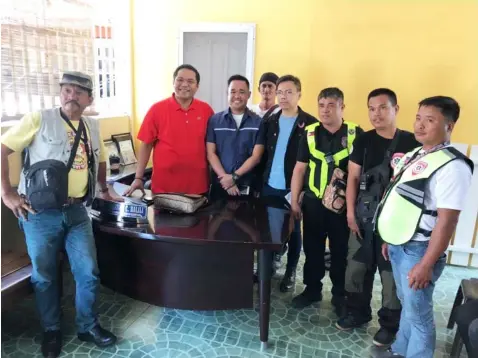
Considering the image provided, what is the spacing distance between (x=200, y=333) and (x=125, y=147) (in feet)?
6.42

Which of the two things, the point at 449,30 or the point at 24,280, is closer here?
the point at 24,280

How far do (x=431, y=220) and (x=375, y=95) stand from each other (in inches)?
28.7

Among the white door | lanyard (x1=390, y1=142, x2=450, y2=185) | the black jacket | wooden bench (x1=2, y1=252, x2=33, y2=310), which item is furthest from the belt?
the white door

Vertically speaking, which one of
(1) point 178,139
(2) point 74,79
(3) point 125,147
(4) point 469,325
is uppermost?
(2) point 74,79

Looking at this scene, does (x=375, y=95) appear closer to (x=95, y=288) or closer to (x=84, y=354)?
(x=95, y=288)

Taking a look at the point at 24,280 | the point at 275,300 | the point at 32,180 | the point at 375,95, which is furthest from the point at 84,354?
the point at 375,95

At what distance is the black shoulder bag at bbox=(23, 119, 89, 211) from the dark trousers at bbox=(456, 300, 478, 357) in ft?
6.25

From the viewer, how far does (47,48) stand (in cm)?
279

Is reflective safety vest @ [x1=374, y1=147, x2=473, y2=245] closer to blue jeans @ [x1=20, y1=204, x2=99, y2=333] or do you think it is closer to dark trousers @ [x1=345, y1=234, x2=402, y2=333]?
dark trousers @ [x1=345, y1=234, x2=402, y2=333]

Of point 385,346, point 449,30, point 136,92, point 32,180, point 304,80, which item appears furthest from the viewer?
point 136,92

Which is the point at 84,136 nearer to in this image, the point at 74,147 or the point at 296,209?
the point at 74,147

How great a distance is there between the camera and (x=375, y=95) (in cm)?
202

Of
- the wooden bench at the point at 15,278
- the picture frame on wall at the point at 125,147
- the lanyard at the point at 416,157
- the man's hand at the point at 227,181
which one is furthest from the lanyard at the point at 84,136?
the lanyard at the point at 416,157

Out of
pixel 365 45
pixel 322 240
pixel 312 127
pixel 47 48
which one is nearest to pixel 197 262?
pixel 322 240
